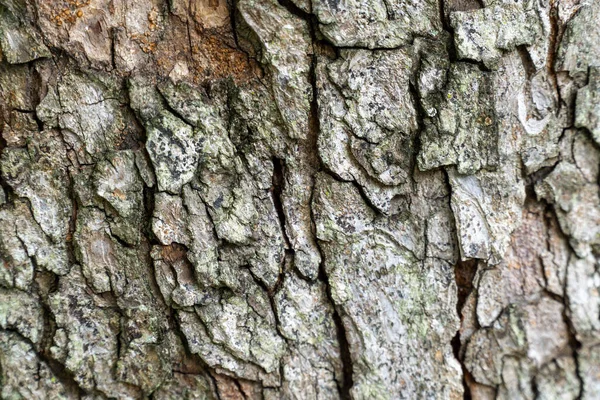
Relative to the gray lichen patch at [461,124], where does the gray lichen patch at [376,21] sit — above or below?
above

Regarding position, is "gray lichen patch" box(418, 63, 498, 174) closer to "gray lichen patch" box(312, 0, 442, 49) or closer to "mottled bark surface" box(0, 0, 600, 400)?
"mottled bark surface" box(0, 0, 600, 400)

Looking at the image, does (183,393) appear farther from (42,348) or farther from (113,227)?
(113,227)

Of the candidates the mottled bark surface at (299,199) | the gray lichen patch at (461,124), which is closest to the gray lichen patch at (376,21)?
the mottled bark surface at (299,199)

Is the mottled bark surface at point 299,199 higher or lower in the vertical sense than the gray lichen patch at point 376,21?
lower

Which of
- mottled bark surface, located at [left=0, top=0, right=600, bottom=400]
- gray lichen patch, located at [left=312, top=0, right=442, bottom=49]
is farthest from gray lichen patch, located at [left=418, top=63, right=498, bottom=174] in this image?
gray lichen patch, located at [left=312, top=0, right=442, bottom=49]

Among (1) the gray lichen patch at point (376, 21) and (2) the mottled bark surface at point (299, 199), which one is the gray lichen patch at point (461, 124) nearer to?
(2) the mottled bark surface at point (299, 199)

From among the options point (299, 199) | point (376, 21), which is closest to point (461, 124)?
point (376, 21)

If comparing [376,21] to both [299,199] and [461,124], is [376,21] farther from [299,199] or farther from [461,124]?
[299,199]

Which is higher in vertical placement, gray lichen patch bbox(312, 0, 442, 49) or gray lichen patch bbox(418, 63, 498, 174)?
gray lichen patch bbox(312, 0, 442, 49)

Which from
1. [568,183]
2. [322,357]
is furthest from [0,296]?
[568,183]
